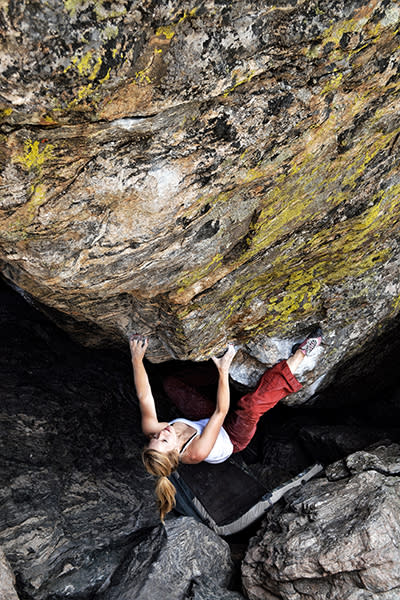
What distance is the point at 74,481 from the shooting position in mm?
6016

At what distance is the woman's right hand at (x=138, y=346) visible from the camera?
544 cm

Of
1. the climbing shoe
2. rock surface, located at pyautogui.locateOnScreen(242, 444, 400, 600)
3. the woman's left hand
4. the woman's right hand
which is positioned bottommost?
rock surface, located at pyautogui.locateOnScreen(242, 444, 400, 600)

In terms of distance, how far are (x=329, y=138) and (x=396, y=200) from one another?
1.39m

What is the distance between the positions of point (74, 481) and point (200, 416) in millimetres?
1897

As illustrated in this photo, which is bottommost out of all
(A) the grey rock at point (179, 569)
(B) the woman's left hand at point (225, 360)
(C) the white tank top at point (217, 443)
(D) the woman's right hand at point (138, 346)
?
(A) the grey rock at point (179, 569)

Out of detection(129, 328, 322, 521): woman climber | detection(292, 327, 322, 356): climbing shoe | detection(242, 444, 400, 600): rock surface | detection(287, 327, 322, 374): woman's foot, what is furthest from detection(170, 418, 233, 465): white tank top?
detection(292, 327, 322, 356): climbing shoe

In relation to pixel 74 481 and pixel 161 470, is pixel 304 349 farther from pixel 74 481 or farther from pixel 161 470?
pixel 74 481

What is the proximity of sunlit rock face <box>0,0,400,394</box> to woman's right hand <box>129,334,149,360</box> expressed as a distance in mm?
136

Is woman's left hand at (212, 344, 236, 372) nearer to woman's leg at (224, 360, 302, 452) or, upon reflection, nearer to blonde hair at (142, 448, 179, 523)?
woman's leg at (224, 360, 302, 452)

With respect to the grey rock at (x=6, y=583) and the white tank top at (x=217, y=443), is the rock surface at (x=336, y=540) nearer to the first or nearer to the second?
the white tank top at (x=217, y=443)

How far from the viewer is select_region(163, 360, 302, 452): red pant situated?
5.95 m

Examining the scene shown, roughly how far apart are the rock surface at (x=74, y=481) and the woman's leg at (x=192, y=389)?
803 mm

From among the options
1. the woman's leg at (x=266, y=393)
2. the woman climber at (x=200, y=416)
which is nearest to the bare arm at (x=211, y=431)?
the woman climber at (x=200, y=416)

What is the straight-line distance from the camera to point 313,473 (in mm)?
6516
